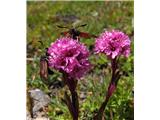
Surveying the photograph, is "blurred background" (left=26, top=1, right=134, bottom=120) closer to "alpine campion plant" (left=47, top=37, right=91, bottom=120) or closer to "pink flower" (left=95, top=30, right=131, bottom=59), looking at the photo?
"alpine campion plant" (left=47, top=37, right=91, bottom=120)

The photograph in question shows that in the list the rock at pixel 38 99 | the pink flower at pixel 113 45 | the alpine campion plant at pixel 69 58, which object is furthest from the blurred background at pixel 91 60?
the pink flower at pixel 113 45

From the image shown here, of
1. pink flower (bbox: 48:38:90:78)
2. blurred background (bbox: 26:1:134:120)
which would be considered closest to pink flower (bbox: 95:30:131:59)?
pink flower (bbox: 48:38:90:78)

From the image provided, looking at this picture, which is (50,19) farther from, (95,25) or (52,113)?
(52,113)

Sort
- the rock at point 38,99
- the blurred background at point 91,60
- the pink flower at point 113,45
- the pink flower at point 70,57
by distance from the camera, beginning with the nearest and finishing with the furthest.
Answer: the pink flower at point 70,57
the pink flower at point 113,45
the blurred background at point 91,60
the rock at point 38,99

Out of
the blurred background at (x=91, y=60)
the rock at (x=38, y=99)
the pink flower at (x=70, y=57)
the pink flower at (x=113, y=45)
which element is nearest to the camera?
the pink flower at (x=70, y=57)

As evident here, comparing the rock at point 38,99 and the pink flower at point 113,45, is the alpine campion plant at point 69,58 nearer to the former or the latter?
the pink flower at point 113,45
